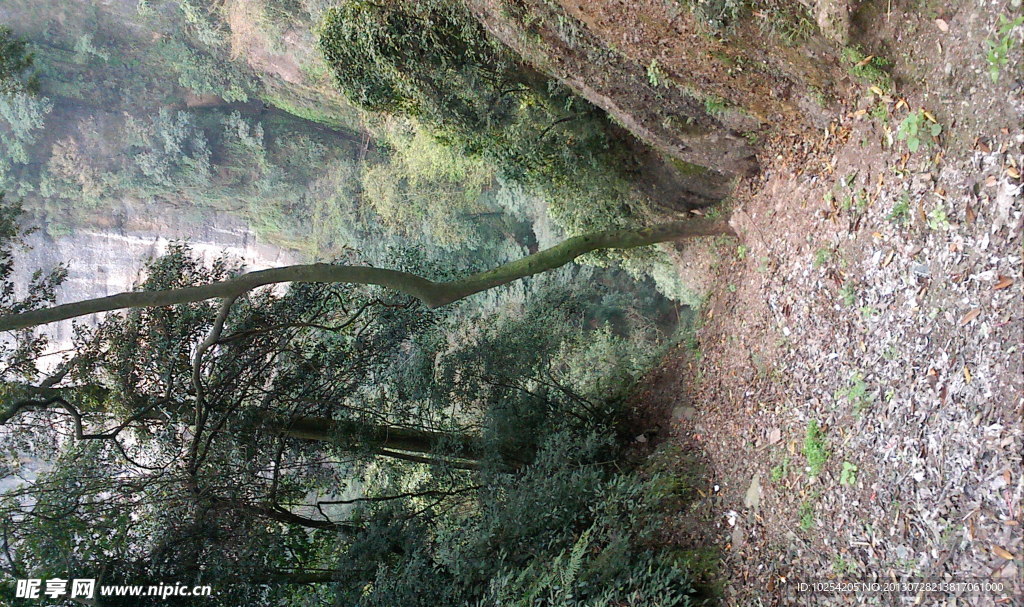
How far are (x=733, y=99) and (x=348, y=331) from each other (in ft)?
17.3

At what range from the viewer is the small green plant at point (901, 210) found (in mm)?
4434

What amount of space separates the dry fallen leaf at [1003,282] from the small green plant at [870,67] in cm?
185

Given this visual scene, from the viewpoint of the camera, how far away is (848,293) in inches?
195

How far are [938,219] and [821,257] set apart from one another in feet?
4.42

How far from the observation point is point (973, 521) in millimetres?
3479

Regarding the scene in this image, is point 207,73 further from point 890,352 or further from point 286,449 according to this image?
point 890,352

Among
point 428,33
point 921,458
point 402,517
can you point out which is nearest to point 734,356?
point 921,458

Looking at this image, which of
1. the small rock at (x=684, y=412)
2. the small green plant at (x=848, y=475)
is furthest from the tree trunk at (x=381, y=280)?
the small green plant at (x=848, y=475)

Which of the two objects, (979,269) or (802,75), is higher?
(802,75)

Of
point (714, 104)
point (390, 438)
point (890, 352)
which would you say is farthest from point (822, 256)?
point (390, 438)

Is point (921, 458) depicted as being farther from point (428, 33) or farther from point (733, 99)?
point (428, 33)

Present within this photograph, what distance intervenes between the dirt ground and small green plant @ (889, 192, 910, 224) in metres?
0.01

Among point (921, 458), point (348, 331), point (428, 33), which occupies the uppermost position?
point (428, 33)

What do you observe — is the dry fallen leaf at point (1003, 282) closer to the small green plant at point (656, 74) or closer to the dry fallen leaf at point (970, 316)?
the dry fallen leaf at point (970, 316)
